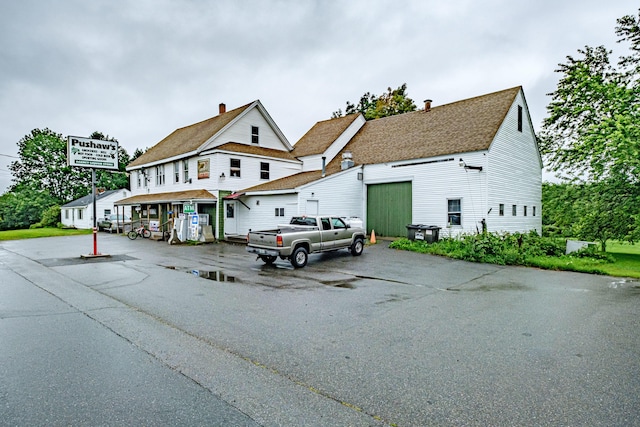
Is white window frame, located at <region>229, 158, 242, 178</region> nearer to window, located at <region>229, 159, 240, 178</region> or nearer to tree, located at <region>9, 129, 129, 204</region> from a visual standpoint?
window, located at <region>229, 159, 240, 178</region>

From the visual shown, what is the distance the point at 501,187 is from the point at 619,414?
1685 cm

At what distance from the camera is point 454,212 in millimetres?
18000

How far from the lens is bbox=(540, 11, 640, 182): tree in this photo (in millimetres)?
14250

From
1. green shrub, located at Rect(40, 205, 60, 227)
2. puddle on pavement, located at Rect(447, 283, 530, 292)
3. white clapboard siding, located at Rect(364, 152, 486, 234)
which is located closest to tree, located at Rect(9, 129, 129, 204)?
green shrub, located at Rect(40, 205, 60, 227)

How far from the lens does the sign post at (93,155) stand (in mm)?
14180

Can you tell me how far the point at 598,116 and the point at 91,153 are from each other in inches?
1001

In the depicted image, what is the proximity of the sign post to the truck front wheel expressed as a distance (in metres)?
8.44

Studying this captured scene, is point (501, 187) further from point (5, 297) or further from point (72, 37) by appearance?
point (72, 37)

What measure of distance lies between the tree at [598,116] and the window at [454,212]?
17.7 feet

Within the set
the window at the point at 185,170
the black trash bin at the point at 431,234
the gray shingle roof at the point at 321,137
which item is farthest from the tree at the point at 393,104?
the black trash bin at the point at 431,234

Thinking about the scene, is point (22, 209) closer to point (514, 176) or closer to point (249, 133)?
point (249, 133)

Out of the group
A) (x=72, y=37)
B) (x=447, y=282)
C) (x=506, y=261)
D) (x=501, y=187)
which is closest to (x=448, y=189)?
(x=501, y=187)

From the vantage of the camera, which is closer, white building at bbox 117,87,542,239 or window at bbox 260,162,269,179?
white building at bbox 117,87,542,239

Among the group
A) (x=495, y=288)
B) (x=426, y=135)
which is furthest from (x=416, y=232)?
(x=495, y=288)
